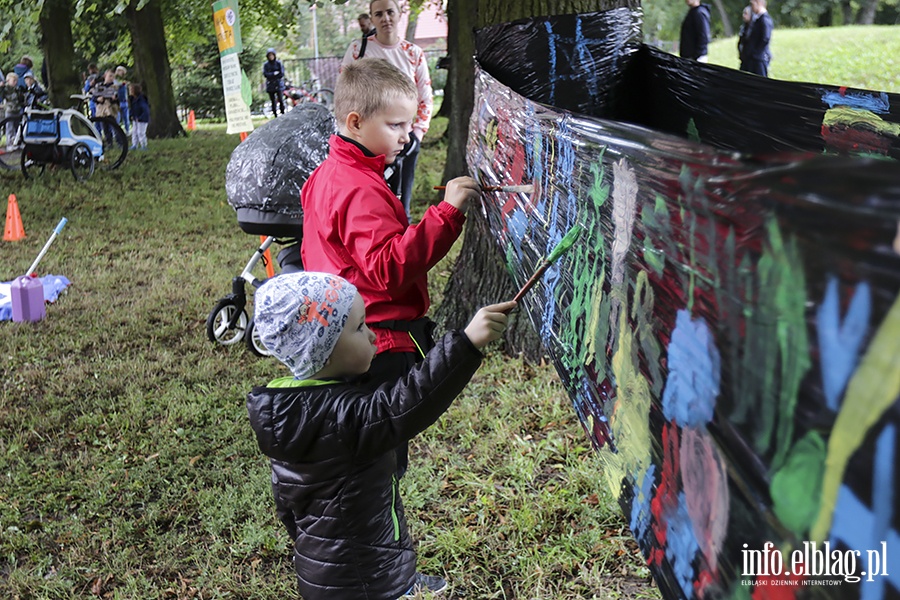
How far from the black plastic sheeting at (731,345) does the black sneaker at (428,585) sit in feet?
3.41

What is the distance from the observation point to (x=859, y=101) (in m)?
2.32

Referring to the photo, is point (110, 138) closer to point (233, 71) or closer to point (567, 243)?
point (233, 71)

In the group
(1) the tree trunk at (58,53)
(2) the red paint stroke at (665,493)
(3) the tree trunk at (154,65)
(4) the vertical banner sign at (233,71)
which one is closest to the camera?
(2) the red paint stroke at (665,493)

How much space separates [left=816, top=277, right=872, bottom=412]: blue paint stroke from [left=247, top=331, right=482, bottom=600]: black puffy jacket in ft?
3.08

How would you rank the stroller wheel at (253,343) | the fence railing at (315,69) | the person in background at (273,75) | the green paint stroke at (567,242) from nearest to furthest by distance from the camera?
the green paint stroke at (567,242) → the stroller wheel at (253,343) → the person in background at (273,75) → the fence railing at (315,69)

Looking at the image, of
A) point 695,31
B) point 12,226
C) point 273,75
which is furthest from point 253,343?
point 273,75

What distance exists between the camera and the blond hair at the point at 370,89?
218 cm

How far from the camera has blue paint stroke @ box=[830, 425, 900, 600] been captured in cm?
70

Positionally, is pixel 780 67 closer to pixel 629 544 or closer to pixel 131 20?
pixel 131 20

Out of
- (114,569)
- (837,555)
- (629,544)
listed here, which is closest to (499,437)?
(629,544)

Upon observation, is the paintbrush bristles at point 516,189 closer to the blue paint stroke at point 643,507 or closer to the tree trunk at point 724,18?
the blue paint stroke at point 643,507

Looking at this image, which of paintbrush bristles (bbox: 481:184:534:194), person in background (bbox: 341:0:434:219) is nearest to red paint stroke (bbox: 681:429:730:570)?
paintbrush bristles (bbox: 481:184:534:194)

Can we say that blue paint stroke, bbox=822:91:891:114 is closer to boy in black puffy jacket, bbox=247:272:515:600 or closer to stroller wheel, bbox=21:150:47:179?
boy in black puffy jacket, bbox=247:272:515:600

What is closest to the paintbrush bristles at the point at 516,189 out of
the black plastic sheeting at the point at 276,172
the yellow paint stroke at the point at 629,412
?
the yellow paint stroke at the point at 629,412
